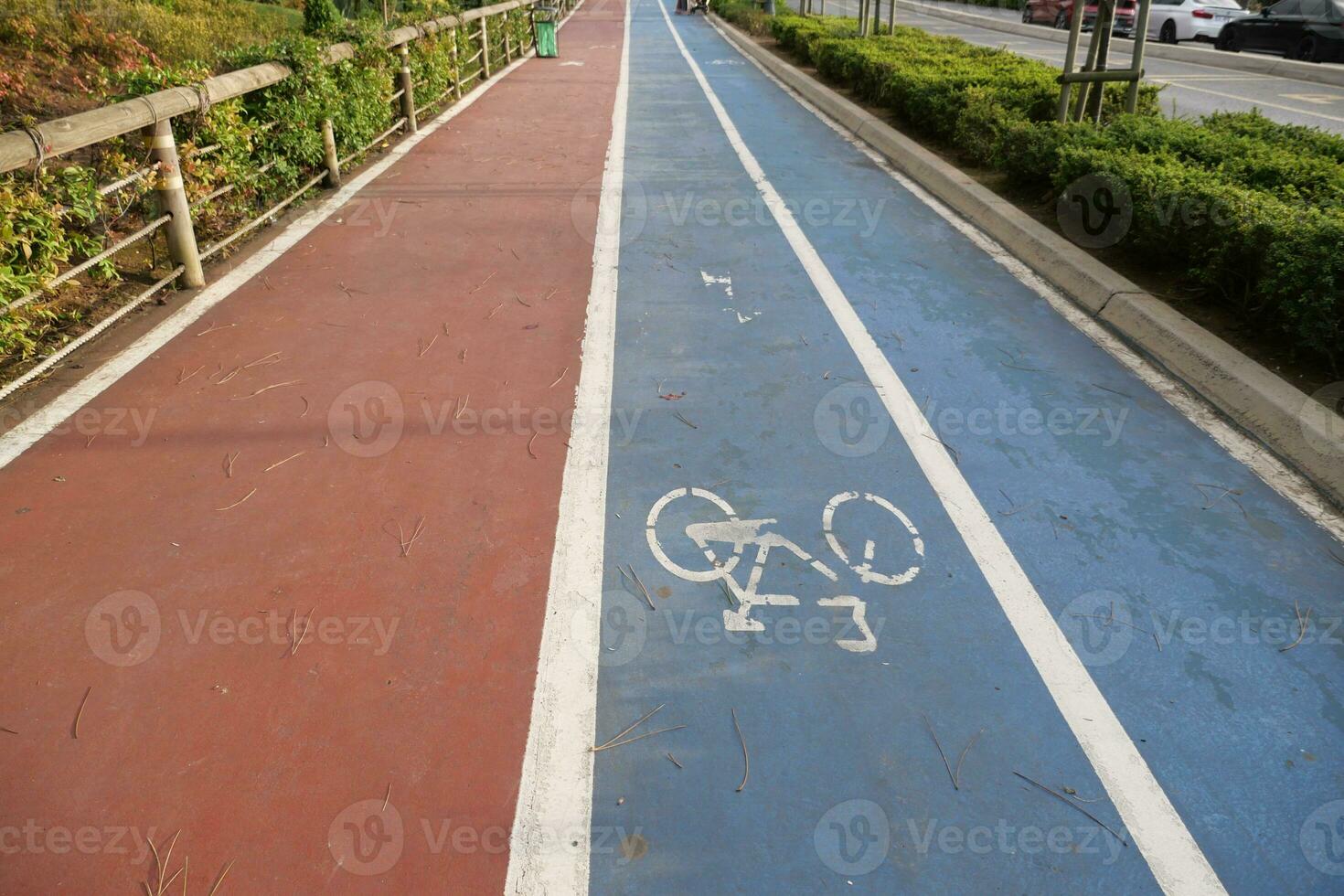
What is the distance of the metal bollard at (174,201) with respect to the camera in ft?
19.8

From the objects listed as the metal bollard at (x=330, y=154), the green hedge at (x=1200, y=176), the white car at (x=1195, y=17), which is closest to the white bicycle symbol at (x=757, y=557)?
the green hedge at (x=1200, y=176)

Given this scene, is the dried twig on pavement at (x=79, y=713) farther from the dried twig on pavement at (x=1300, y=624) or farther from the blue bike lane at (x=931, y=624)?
the dried twig on pavement at (x=1300, y=624)

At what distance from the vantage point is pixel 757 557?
3.71 meters

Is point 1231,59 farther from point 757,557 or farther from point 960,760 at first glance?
point 960,760

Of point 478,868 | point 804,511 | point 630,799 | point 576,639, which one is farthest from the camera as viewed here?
point 804,511

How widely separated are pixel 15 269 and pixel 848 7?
4964 cm

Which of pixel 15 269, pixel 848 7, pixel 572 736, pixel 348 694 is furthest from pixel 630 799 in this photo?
pixel 848 7

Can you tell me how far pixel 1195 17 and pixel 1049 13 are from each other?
903 cm

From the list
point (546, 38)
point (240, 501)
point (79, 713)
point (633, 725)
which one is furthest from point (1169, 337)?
point (546, 38)

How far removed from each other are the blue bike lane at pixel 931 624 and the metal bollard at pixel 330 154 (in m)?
4.55

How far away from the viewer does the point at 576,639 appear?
10.8 feet

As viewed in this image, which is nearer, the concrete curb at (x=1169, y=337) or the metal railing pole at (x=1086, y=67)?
the concrete curb at (x=1169, y=337)

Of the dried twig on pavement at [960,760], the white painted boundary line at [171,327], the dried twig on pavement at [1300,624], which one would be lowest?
the dried twig on pavement at [960,760]

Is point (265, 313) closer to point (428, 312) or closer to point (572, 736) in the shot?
point (428, 312)
